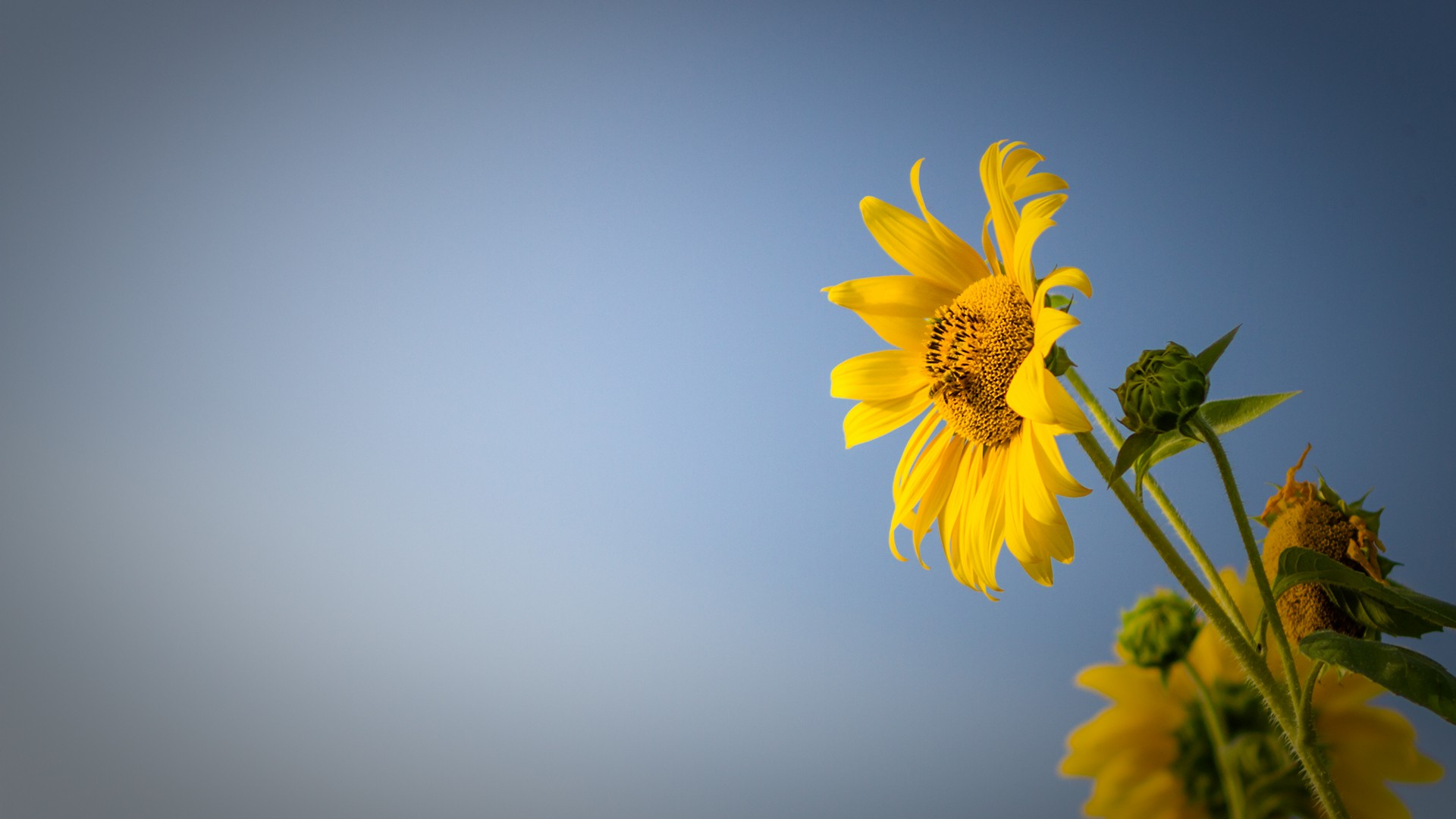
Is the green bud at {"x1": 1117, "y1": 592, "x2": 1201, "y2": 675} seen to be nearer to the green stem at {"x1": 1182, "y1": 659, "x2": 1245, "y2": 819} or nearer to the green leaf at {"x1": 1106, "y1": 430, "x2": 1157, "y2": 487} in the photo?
the green stem at {"x1": 1182, "y1": 659, "x2": 1245, "y2": 819}

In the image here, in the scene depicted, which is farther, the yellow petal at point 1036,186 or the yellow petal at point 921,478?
the yellow petal at point 921,478

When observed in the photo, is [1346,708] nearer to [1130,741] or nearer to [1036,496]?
[1130,741]

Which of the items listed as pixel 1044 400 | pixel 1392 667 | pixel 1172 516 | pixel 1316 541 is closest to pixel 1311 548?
pixel 1316 541

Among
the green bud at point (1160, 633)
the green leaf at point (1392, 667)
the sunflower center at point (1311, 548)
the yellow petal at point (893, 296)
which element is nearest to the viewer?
the green leaf at point (1392, 667)

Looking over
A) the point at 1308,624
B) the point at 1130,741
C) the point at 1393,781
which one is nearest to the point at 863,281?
the point at 1308,624

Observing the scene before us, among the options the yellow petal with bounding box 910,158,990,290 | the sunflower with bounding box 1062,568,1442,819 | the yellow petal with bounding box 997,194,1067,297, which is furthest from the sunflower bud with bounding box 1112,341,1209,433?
the sunflower with bounding box 1062,568,1442,819

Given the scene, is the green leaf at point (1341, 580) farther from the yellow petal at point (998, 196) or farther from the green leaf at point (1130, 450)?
the yellow petal at point (998, 196)

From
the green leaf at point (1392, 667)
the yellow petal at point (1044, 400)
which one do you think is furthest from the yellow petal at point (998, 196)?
the green leaf at point (1392, 667)

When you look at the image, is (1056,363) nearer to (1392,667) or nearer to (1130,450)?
(1130,450)
